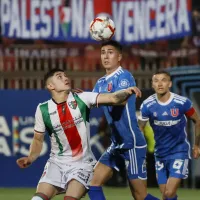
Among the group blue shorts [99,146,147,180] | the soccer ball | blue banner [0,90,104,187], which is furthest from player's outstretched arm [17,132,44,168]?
blue banner [0,90,104,187]

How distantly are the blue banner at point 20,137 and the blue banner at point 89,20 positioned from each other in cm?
163

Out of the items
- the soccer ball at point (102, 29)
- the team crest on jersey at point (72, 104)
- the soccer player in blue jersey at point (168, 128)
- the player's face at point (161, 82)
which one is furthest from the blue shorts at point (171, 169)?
the team crest on jersey at point (72, 104)

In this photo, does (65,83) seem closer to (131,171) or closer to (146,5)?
(131,171)

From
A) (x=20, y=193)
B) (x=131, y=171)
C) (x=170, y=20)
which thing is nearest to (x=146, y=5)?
(x=170, y=20)

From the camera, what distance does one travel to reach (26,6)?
17250mm

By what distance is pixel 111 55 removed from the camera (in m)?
10.9

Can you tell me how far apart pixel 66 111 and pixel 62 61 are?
22.9ft

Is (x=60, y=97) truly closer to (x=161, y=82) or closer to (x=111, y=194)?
(x=161, y=82)

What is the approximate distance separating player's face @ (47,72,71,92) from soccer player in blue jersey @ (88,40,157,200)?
0.83 m

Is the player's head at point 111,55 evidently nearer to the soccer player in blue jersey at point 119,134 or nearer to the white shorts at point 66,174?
the soccer player in blue jersey at point 119,134

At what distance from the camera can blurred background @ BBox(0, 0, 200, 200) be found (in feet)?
52.9

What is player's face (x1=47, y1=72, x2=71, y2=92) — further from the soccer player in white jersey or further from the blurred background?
the blurred background

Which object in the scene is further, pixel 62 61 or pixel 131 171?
pixel 62 61

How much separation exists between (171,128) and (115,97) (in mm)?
2346
